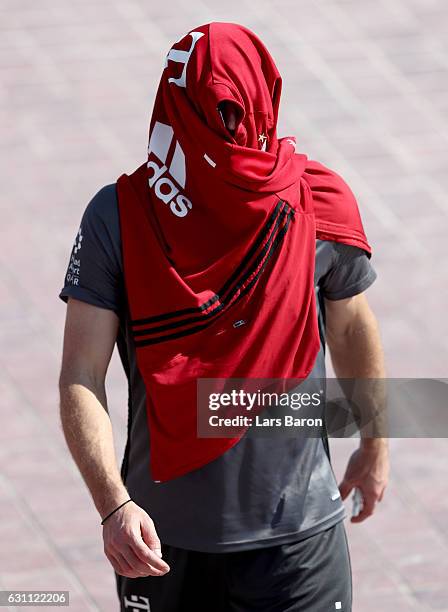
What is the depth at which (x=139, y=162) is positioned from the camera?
294 inches

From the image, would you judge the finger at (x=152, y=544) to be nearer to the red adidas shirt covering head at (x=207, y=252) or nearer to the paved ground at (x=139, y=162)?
the red adidas shirt covering head at (x=207, y=252)

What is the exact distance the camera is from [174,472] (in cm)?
296

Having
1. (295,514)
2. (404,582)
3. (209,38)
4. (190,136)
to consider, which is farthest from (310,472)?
(404,582)

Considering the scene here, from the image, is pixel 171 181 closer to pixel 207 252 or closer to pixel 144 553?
pixel 207 252

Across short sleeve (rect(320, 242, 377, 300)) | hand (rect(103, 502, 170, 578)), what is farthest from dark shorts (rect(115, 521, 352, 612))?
short sleeve (rect(320, 242, 377, 300))

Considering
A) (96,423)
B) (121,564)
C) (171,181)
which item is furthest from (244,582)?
(171,181)

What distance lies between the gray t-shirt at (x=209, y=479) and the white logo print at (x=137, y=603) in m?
0.18

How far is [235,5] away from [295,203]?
6.37 metres

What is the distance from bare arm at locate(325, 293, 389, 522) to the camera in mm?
3273

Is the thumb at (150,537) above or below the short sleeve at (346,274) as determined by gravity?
below

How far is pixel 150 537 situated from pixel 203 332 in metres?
0.50

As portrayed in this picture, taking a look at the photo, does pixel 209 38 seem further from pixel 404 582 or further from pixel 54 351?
pixel 54 351

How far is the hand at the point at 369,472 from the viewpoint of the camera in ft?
11.1

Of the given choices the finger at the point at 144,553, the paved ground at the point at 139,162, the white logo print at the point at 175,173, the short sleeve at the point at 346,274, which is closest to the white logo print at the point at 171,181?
the white logo print at the point at 175,173
